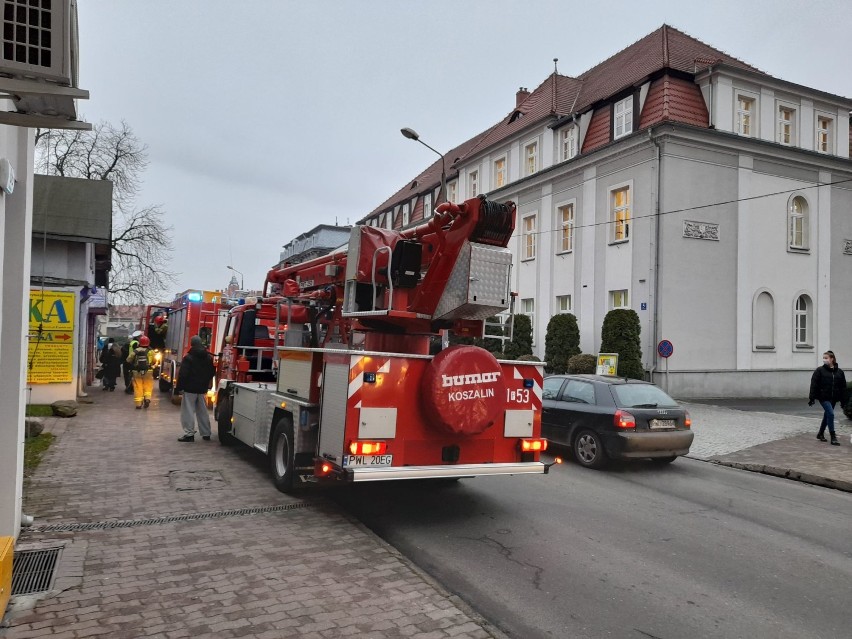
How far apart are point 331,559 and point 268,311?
6264 mm

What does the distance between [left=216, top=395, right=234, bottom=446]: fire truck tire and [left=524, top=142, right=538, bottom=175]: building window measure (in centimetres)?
2222

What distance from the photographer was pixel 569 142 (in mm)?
27016

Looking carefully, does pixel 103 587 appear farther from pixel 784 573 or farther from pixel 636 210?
pixel 636 210

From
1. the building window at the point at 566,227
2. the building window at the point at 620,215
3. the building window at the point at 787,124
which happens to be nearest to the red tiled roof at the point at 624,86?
the building window at the point at 787,124

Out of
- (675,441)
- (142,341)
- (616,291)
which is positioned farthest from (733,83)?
(142,341)

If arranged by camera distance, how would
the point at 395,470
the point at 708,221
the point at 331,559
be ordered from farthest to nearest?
the point at 708,221 → the point at 395,470 → the point at 331,559

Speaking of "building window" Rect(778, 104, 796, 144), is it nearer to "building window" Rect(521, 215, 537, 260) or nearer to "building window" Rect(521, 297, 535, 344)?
"building window" Rect(521, 215, 537, 260)

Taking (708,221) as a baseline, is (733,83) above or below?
above

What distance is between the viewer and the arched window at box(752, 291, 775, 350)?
77.0ft

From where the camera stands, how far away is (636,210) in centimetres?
2267

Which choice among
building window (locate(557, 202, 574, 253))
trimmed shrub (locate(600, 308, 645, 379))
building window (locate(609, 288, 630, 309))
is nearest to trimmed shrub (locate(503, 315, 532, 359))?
building window (locate(557, 202, 574, 253))

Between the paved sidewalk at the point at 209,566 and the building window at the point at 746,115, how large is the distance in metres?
22.4

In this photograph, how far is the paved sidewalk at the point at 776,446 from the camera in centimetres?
977

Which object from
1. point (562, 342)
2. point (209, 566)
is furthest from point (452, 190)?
point (209, 566)
